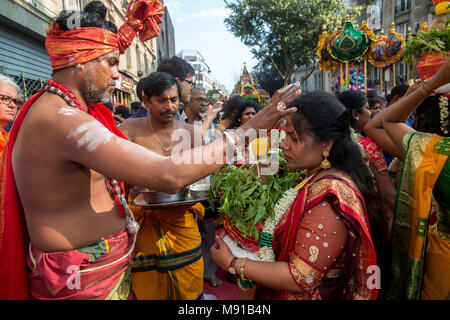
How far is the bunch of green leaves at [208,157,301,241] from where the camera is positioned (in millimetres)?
1745

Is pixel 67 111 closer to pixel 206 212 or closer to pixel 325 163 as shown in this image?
pixel 325 163

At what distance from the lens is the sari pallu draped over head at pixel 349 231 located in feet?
5.07

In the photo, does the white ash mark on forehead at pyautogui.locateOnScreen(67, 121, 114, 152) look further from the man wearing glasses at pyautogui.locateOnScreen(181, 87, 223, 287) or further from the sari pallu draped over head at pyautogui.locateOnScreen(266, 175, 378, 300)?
the man wearing glasses at pyautogui.locateOnScreen(181, 87, 223, 287)

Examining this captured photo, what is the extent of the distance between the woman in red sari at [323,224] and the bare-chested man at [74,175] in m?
0.28

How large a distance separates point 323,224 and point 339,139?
21.7 inches

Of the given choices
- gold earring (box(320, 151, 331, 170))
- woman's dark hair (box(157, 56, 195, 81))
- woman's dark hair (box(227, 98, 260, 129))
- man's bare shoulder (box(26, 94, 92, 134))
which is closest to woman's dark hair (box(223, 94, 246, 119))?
woman's dark hair (box(227, 98, 260, 129))

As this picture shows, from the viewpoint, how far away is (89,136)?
4.36 feet

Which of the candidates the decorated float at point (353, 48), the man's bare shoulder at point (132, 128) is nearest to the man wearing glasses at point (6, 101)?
the man's bare shoulder at point (132, 128)

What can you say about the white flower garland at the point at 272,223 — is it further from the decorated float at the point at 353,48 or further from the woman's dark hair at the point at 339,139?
the decorated float at the point at 353,48

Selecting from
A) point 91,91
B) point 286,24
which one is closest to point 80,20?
point 91,91

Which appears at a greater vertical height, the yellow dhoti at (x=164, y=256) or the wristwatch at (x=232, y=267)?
the wristwatch at (x=232, y=267)

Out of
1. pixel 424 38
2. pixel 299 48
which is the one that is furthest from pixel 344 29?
pixel 299 48

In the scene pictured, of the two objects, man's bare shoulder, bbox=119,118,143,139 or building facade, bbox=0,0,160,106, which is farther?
building facade, bbox=0,0,160,106
